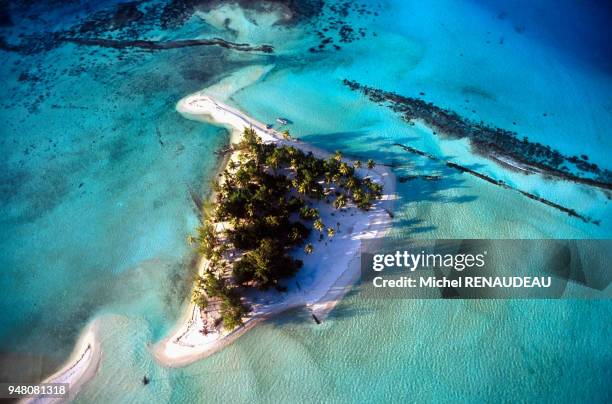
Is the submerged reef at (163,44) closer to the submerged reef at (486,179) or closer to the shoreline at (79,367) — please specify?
the submerged reef at (486,179)

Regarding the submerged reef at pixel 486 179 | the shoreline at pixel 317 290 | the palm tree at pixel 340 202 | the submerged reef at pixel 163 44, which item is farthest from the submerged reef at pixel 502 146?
the submerged reef at pixel 163 44

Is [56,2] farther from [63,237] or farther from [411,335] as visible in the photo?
[411,335]

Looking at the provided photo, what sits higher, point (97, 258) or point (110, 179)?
point (110, 179)

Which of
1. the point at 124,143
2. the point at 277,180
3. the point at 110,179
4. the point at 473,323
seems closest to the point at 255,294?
the point at 277,180

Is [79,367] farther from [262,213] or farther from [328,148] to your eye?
[328,148]

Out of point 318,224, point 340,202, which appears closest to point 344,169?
point 340,202
